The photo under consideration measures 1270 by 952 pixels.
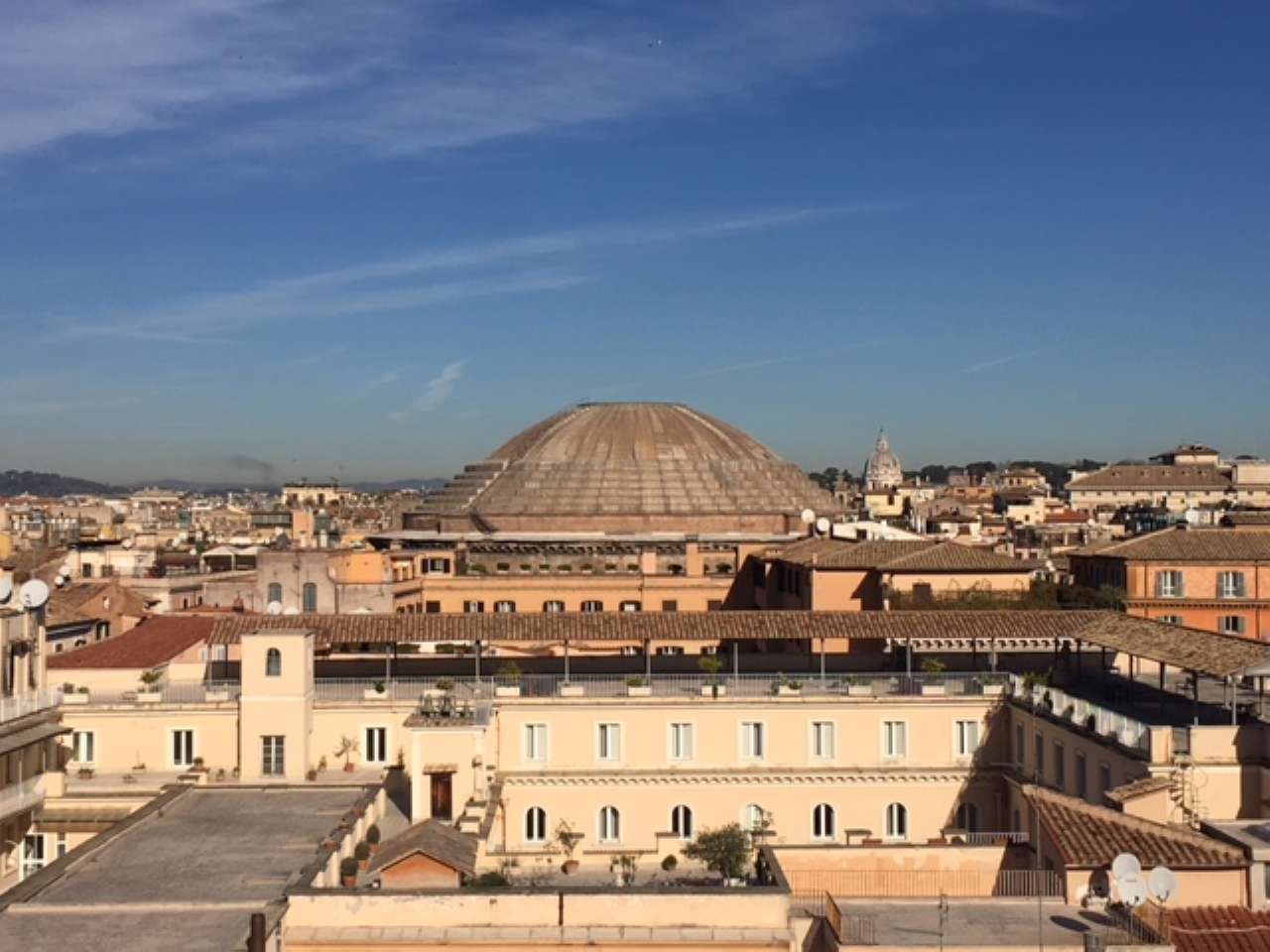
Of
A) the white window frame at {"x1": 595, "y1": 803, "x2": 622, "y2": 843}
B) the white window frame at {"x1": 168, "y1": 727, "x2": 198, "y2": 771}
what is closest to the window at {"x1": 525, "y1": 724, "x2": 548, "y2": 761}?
the white window frame at {"x1": 595, "y1": 803, "x2": 622, "y2": 843}

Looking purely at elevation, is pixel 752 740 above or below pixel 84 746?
above

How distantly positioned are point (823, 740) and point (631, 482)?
3963cm

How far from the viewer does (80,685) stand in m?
38.8

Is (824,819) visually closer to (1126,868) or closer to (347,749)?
(347,749)

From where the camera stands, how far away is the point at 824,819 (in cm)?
3622

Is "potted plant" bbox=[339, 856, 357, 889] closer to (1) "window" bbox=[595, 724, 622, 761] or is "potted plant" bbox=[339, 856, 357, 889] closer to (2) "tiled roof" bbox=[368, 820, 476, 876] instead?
(2) "tiled roof" bbox=[368, 820, 476, 876]

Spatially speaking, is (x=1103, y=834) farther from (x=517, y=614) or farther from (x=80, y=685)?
(x=80, y=685)

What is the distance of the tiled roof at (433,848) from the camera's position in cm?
2539

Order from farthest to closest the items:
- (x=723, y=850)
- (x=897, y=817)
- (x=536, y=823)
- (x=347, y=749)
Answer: (x=347, y=749), (x=897, y=817), (x=536, y=823), (x=723, y=850)

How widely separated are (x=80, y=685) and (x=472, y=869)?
16533mm

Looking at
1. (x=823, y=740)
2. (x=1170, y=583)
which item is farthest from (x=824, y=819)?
(x=1170, y=583)

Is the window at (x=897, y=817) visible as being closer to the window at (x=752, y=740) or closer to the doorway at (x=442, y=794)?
the window at (x=752, y=740)

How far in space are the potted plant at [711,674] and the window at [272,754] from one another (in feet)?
30.6

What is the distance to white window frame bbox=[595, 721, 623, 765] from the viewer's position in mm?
36469
